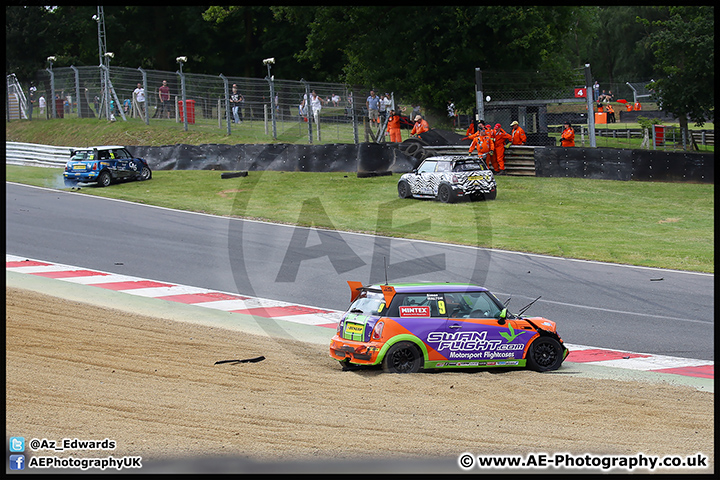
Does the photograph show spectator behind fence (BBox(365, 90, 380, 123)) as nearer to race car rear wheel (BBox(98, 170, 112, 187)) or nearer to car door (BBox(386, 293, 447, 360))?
race car rear wheel (BBox(98, 170, 112, 187))

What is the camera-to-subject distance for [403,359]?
992 cm

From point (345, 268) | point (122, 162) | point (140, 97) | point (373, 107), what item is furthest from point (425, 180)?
point (140, 97)

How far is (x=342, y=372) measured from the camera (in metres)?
9.90

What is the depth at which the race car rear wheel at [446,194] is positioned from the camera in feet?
79.8

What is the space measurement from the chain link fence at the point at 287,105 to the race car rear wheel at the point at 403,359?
20959mm

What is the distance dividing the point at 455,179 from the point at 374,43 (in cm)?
1710

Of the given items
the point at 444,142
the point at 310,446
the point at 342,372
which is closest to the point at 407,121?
the point at 444,142

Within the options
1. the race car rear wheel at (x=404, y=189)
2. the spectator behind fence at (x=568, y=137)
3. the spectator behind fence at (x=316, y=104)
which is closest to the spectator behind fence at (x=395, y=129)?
→ the spectator behind fence at (x=316, y=104)

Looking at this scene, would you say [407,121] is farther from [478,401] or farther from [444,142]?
[478,401]

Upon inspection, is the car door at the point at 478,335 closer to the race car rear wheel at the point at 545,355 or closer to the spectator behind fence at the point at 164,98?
the race car rear wheel at the point at 545,355

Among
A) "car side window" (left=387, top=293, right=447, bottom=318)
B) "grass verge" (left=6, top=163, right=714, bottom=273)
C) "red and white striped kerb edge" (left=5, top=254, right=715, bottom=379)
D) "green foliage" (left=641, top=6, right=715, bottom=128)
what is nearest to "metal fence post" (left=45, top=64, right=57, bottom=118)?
"grass verge" (left=6, top=163, right=714, bottom=273)

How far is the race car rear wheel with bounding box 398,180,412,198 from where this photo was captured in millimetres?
25578

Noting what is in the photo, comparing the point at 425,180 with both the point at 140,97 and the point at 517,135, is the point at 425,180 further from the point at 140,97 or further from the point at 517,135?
the point at 140,97

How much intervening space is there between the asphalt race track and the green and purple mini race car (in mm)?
1199
